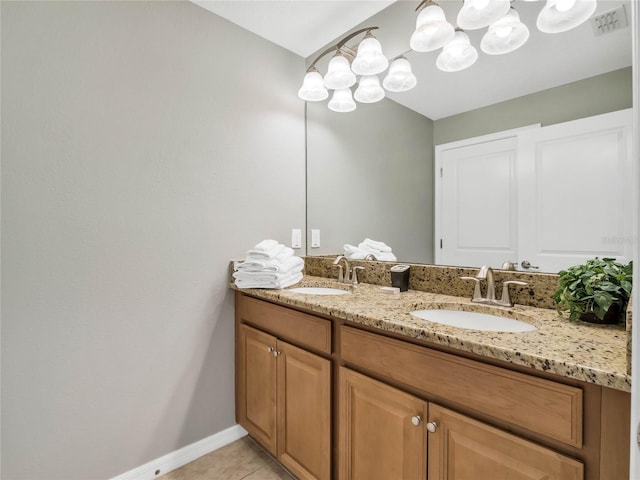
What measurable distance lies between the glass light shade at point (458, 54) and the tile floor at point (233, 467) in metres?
2.02

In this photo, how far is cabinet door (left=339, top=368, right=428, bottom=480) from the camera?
36.9 inches

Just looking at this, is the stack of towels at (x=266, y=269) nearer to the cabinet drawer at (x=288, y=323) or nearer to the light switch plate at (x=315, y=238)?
the cabinet drawer at (x=288, y=323)

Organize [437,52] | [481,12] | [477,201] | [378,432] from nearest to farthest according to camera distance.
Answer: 1. [378,432]
2. [481,12]
3. [477,201]
4. [437,52]

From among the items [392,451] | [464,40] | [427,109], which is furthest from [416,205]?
[392,451]

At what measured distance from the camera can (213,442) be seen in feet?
5.67

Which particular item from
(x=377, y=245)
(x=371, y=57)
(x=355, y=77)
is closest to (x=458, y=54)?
(x=371, y=57)

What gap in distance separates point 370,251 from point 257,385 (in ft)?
3.01

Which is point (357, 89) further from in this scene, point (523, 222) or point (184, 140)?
point (523, 222)

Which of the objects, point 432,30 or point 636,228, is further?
point 432,30

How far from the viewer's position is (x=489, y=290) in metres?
1.24

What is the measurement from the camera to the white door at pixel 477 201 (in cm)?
127

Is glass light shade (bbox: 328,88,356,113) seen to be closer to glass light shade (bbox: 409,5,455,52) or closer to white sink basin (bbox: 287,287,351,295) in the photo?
glass light shade (bbox: 409,5,455,52)

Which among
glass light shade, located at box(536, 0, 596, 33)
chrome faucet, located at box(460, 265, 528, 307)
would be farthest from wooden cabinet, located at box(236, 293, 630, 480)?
glass light shade, located at box(536, 0, 596, 33)

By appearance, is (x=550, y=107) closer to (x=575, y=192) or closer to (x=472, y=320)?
(x=575, y=192)
